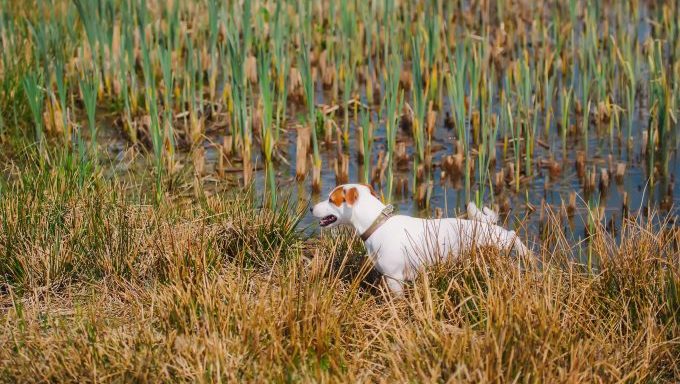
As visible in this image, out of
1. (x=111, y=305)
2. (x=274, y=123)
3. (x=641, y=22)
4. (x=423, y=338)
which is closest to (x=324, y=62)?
(x=274, y=123)

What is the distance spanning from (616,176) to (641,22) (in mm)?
4133

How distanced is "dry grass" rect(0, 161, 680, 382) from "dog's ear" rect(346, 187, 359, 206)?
0.94ft

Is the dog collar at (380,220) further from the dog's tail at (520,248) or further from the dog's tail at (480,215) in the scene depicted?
the dog's tail at (520,248)

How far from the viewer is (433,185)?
647 cm

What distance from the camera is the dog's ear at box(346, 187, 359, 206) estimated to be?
14.3 feet

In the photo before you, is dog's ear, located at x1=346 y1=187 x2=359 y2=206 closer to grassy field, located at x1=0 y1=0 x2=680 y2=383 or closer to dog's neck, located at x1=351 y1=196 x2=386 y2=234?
dog's neck, located at x1=351 y1=196 x2=386 y2=234

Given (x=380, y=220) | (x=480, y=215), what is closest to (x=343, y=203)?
(x=380, y=220)

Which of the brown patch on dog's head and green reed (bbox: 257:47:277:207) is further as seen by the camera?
green reed (bbox: 257:47:277:207)

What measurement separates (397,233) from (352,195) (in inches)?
9.8

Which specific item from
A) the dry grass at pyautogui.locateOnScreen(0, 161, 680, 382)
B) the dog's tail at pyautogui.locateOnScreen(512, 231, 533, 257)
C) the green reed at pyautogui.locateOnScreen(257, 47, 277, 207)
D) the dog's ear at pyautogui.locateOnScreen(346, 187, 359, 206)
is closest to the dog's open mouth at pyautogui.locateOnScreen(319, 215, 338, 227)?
the dog's ear at pyautogui.locateOnScreen(346, 187, 359, 206)

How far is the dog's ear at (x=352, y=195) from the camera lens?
4.36 meters

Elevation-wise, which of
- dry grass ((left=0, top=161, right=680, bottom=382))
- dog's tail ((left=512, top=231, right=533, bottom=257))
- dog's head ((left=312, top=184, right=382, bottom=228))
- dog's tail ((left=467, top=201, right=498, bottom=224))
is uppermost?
dog's head ((left=312, top=184, right=382, bottom=228))

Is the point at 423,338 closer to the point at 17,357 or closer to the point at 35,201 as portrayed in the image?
the point at 17,357

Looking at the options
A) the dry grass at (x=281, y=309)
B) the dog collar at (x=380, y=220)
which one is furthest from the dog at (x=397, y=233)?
the dry grass at (x=281, y=309)
